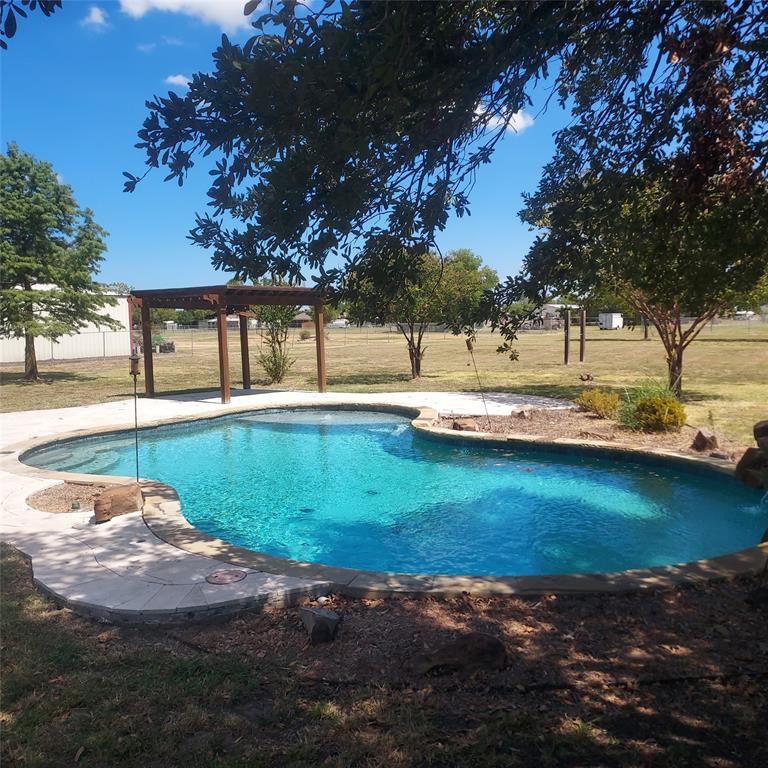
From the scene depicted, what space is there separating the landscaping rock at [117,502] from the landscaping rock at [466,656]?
4222mm

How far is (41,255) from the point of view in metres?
20.5

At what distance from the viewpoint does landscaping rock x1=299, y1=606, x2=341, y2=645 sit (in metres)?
3.76

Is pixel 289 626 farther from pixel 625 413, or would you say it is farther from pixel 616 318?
pixel 616 318

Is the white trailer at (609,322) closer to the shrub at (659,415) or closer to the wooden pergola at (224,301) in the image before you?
the wooden pergola at (224,301)

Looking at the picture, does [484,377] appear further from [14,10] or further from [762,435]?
[14,10]

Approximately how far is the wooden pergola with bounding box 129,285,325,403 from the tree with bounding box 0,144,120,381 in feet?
14.9

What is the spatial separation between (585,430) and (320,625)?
27.5ft

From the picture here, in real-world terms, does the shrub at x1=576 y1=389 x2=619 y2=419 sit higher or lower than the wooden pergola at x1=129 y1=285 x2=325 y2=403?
lower

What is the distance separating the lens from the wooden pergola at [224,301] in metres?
15.1

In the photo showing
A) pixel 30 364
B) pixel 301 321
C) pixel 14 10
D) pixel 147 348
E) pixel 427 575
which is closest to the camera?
pixel 14 10

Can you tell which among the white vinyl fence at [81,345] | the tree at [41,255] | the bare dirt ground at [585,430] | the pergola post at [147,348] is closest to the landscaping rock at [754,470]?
the bare dirt ground at [585,430]

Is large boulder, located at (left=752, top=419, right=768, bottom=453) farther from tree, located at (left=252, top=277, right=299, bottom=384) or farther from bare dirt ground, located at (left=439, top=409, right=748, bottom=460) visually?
tree, located at (left=252, top=277, right=299, bottom=384)

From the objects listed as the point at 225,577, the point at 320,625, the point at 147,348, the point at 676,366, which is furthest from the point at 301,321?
the point at 320,625

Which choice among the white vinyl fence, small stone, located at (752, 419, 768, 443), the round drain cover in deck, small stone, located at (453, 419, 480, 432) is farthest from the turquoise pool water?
the white vinyl fence
